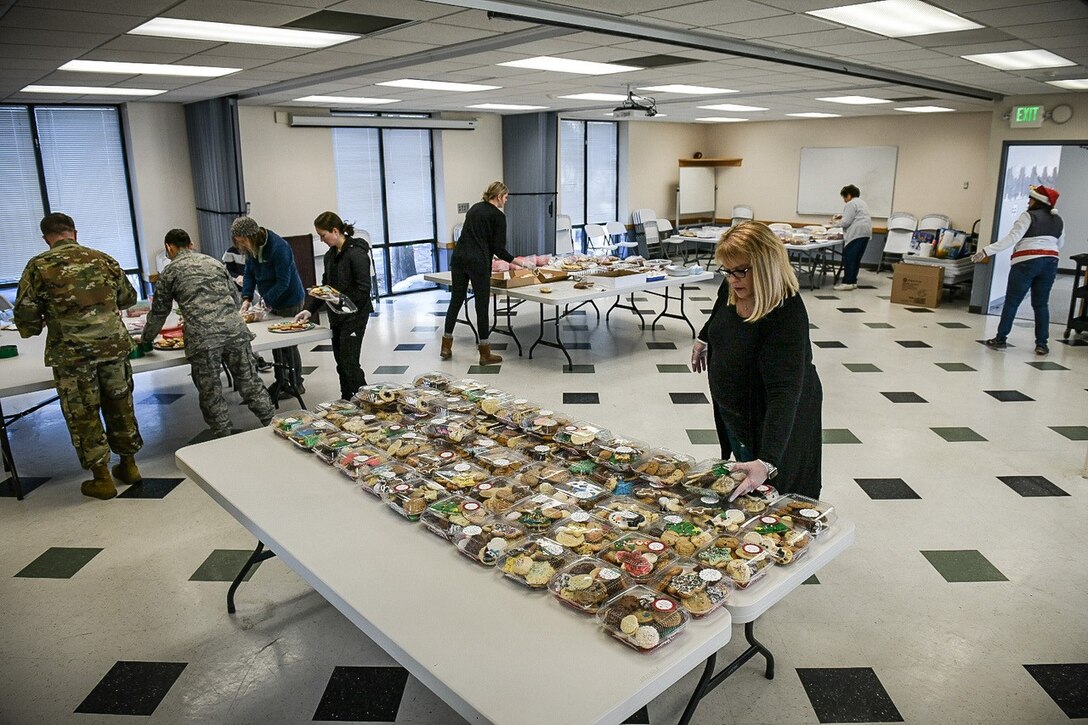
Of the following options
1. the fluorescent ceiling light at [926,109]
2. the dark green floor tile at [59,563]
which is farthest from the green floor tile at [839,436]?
the fluorescent ceiling light at [926,109]

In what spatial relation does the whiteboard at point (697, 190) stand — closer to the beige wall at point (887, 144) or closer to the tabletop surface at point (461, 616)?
the beige wall at point (887, 144)

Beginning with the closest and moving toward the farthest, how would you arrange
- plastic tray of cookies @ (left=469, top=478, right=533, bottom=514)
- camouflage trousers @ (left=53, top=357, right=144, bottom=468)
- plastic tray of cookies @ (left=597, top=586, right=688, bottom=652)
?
plastic tray of cookies @ (left=597, top=586, right=688, bottom=652) < plastic tray of cookies @ (left=469, top=478, right=533, bottom=514) < camouflage trousers @ (left=53, top=357, right=144, bottom=468)

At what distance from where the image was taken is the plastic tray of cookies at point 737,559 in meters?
1.75

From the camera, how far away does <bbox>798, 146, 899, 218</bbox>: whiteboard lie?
12047mm

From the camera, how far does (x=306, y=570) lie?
190 centimetres

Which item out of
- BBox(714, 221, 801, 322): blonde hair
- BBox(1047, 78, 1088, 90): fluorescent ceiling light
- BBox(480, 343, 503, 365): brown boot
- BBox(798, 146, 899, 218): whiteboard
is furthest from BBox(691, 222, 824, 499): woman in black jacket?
BBox(798, 146, 899, 218): whiteboard

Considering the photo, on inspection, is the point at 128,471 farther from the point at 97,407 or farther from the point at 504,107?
the point at 504,107

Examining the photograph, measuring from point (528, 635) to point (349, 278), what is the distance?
3.73 m

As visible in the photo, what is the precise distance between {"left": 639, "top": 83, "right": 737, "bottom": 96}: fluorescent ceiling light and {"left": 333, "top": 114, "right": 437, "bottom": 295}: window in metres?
3.90

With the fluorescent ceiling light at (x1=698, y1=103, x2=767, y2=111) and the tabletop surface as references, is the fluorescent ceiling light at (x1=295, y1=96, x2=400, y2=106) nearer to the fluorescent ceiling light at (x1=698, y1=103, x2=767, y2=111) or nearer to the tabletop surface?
the fluorescent ceiling light at (x1=698, y1=103, x2=767, y2=111)

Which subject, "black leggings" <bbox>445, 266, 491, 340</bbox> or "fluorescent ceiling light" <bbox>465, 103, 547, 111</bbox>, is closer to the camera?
"black leggings" <bbox>445, 266, 491, 340</bbox>

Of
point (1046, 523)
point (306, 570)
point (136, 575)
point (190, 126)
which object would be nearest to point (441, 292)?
point (190, 126)

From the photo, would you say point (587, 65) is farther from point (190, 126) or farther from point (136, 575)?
point (190, 126)

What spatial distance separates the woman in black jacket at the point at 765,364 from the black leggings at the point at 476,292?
159 inches
